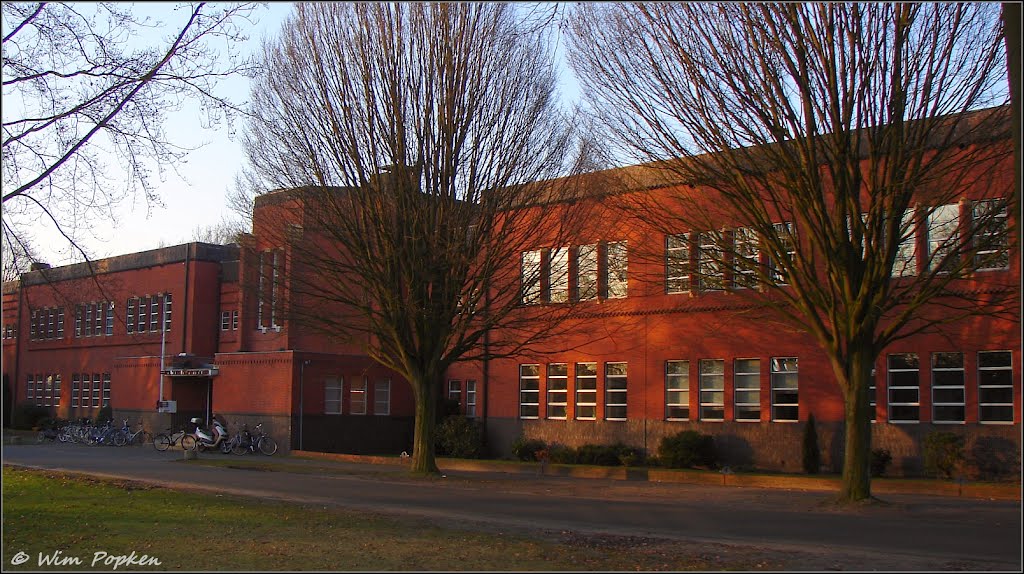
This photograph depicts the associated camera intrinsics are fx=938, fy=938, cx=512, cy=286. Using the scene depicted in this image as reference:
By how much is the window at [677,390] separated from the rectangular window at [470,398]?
888 cm

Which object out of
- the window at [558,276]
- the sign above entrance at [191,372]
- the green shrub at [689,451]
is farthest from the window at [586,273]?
the sign above entrance at [191,372]

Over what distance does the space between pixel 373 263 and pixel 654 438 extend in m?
12.2

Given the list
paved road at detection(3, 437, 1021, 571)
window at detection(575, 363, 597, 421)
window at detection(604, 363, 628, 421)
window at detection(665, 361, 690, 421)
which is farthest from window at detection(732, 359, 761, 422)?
paved road at detection(3, 437, 1021, 571)

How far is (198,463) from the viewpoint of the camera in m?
30.0

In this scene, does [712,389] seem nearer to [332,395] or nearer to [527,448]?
[527,448]

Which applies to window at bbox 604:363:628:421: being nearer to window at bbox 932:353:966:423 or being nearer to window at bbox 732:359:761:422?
window at bbox 732:359:761:422

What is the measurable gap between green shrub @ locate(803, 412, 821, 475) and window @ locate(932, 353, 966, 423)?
319 cm

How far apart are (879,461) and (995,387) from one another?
3.42m

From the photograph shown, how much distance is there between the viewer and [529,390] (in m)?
34.5

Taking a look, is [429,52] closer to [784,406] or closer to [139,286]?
[784,406]

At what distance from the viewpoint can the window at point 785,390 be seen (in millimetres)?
27453

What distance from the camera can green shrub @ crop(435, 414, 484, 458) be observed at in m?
33.3

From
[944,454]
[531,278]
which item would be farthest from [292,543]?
[944,454]

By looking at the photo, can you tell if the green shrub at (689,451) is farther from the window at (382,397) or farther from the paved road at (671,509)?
the window at (382,397)
